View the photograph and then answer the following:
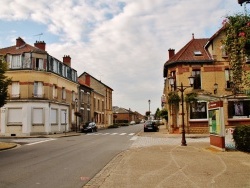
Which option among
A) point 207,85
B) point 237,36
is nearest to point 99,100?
point 207,85

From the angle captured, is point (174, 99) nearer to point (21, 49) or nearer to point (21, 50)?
point (21, 50)

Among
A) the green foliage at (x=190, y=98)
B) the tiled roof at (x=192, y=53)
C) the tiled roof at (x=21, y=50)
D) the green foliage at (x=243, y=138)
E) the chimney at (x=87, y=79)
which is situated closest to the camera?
the green foliage at (x=243, y=138)

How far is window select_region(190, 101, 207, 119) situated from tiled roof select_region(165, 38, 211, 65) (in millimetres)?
4397

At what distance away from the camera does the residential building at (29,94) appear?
108 feet

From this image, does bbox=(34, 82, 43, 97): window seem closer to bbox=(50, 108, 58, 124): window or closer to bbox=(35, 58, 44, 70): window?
bbox=(35, 58, 44, 70): window

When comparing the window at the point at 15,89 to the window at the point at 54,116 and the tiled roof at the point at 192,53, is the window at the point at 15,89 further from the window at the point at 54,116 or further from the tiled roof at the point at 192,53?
the tiled roof at the point at 192,53

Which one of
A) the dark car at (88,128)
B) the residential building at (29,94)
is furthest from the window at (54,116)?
the dark car at (88,128)

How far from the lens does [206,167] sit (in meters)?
10.6

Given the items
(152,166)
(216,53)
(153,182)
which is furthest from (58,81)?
(153,182)

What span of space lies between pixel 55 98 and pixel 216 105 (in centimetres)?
2408

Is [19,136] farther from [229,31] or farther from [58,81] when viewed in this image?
[229,31]

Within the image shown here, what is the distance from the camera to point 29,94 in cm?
3334

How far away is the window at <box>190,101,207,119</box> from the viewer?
30078 mm

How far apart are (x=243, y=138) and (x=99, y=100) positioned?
45.4 meters
